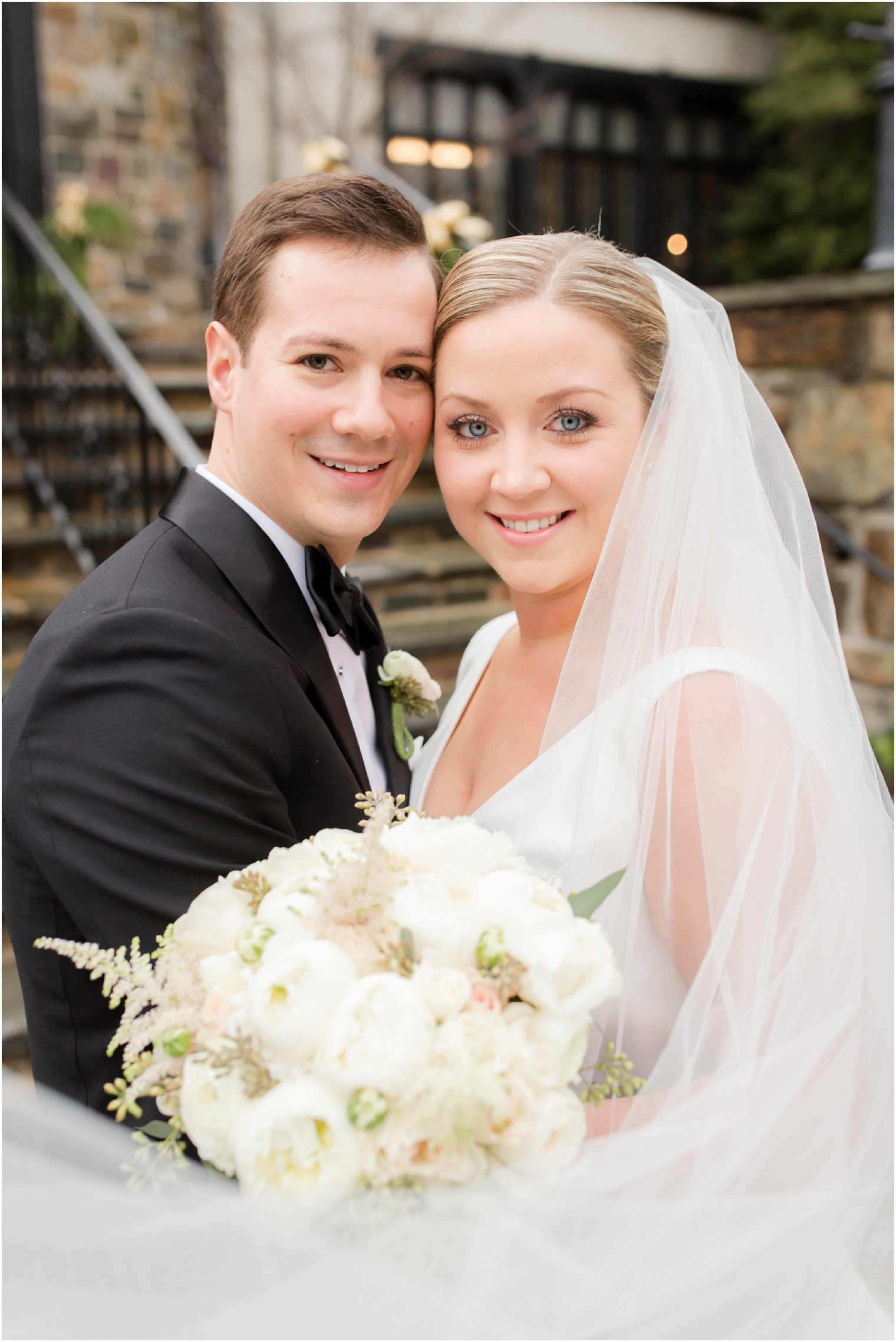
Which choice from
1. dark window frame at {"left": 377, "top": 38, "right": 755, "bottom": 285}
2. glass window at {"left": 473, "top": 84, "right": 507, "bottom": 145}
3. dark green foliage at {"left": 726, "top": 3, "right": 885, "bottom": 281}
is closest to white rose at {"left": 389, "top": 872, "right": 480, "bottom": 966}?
dark window frame at {"left": 377, "top": 38, "right": 755, "bottom": 285}

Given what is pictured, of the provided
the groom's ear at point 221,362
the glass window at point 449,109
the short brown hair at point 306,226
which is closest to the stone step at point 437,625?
the groom's ear at point 221,362

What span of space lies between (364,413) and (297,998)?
1.17m

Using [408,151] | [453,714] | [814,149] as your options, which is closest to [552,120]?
[408,151]

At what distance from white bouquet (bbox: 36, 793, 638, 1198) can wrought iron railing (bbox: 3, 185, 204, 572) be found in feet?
12.3

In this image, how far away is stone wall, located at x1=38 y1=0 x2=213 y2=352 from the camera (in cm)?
805

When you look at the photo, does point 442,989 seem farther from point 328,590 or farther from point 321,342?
point 321,342

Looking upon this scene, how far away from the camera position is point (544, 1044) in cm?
108

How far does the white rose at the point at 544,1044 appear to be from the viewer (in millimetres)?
1056

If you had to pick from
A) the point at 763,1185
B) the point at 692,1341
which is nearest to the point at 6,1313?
the point at 692,1341

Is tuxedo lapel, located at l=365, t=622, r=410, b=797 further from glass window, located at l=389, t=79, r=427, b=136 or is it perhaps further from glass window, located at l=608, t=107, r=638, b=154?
glass window, located at l=608, t=107, r=638, b=154

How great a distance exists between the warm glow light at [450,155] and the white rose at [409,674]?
30.9 feet

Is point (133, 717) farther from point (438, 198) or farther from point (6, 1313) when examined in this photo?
point (438, 198)

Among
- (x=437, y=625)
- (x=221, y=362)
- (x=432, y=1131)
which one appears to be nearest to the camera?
(x=432, y=1131)

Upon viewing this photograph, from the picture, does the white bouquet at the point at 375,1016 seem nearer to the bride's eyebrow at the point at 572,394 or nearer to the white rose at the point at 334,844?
the white rose at the point at 334,844
